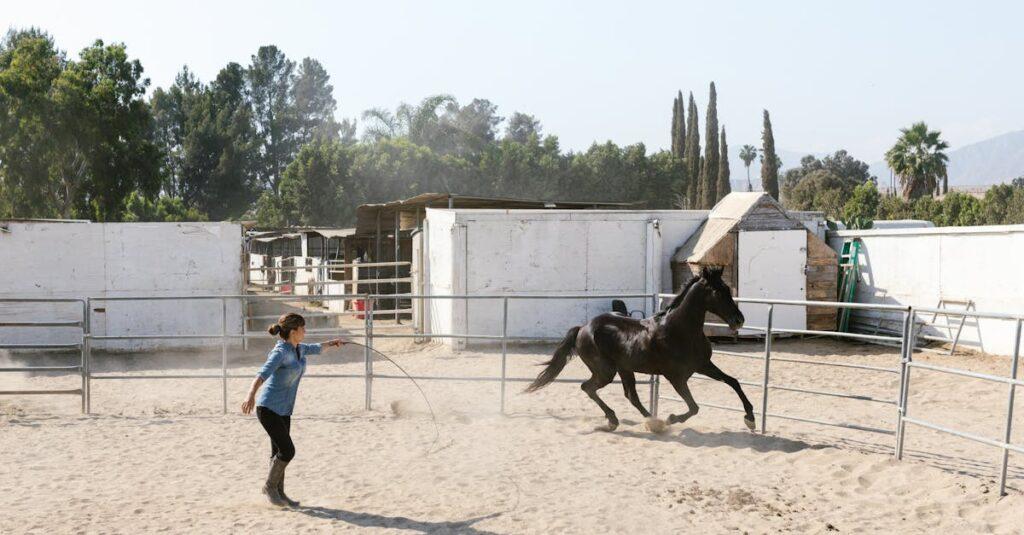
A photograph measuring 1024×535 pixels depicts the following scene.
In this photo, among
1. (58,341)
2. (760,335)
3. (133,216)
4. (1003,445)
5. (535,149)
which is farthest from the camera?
(535,149)

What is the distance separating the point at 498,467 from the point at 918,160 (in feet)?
159

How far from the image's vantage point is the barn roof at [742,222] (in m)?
15.6

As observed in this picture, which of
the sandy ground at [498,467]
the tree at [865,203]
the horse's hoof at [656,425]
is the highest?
the tree at [865,203]

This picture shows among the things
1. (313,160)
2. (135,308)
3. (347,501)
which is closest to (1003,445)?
(347,501)

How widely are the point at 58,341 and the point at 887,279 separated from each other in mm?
14543

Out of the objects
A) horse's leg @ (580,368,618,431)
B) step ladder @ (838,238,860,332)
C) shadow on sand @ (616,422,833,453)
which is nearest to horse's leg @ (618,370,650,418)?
horse's leg @ (580,368,618,431)

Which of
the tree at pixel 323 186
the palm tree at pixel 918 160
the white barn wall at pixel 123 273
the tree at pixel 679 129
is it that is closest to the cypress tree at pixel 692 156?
the tree at pixel 679 129

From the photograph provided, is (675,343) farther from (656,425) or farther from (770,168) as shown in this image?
(770,168)

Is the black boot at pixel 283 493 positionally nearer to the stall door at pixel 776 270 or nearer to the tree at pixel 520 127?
the stall door at pixel 776 270

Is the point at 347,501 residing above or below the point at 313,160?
below

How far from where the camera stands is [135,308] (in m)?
14.8

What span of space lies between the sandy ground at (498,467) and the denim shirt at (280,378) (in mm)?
710

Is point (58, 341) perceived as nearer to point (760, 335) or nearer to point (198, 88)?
point (760, 335)

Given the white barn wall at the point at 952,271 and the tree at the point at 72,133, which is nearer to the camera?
the white barn wall at the point at 952,271
